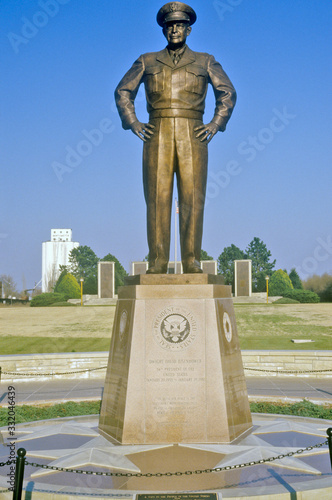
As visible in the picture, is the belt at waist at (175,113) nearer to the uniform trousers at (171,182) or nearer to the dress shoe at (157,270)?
the uniform trousers at (171,182)

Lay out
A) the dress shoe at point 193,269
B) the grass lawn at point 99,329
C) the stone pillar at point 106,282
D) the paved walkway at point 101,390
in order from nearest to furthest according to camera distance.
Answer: the dress shoe at point 193,269
the paved walkway at point 101,390
the grass lawn at point 99,329
the stone pillar at point 106,282

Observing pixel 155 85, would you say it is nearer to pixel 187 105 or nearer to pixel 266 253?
pixel 187 105

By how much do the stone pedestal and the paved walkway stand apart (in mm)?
3950

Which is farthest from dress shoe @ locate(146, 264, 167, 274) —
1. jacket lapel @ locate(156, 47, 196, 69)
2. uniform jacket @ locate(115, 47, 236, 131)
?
jacket lapel @ locate(156, 47, 196, 69)

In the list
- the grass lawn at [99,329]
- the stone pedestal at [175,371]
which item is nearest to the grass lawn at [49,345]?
the grass lawn at [99,329]

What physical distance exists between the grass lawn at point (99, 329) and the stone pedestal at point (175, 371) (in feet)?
36.7

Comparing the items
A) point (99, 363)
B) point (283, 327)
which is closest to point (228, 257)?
point (283, 327)

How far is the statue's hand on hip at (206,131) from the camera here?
660 centimetres

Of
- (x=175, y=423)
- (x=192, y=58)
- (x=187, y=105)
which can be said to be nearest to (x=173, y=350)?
(x=175, y=423)

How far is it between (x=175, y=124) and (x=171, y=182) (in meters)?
0.70

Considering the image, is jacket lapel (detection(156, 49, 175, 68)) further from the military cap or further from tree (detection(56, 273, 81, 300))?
tree (detection(56, 273, 81, 300))

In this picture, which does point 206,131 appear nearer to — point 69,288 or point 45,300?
point 45,300

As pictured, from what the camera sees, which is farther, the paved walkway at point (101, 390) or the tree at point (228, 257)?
the tree at point (228, 257)

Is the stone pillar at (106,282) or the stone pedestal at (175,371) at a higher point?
the stone pillar at (106,282)
